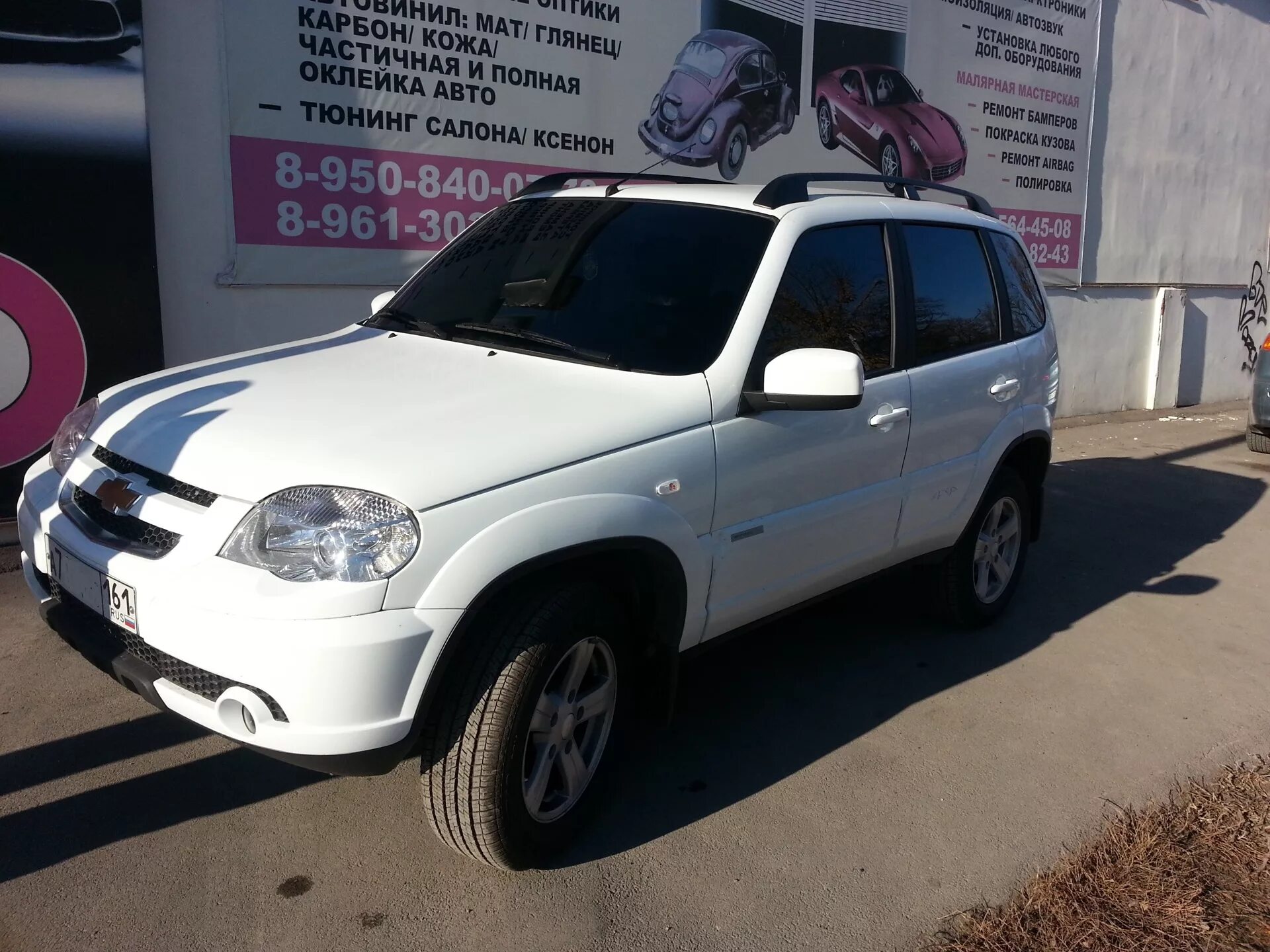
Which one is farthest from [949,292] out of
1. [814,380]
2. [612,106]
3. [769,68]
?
[769,68]

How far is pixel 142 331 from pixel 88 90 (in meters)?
1.23

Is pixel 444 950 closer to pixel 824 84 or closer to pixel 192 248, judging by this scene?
pixel 192 248

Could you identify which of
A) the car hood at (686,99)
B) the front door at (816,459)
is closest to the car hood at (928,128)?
the car hood at (686,99)

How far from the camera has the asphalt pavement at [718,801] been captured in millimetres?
2883

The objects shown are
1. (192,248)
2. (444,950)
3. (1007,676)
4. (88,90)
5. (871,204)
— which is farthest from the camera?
(192,248)

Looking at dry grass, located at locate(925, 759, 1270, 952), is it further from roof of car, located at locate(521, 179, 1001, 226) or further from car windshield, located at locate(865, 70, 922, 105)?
car windshield, located at locate(865, 70, 922, 105)

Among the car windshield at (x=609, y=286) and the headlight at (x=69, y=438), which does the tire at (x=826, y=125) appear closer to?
the car windshield at (x=609, y=286)

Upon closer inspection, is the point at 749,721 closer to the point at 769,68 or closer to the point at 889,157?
the point at 769,68

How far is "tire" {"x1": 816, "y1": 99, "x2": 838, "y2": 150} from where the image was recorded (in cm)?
939

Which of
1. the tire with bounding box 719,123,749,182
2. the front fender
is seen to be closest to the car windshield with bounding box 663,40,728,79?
the tire with bounding box 719,123,749,182

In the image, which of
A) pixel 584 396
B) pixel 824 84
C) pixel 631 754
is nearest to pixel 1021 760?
pixel 631 754

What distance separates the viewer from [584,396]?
3.12 m

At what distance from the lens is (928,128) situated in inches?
405

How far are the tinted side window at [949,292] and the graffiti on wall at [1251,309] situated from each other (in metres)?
11.3
